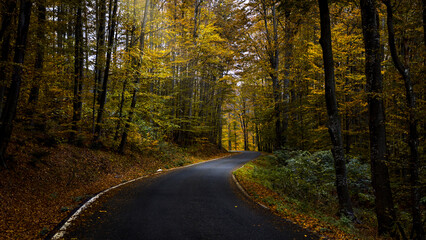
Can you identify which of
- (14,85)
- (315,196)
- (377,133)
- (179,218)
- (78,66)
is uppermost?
(78,66)

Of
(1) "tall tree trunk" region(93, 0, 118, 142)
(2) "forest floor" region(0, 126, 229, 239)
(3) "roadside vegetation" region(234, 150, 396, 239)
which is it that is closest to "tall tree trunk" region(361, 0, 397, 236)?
(3) "roadside vegetation" region(234, 150, 396, 239)

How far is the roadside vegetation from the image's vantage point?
5895mm

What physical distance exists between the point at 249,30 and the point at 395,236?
16.4m

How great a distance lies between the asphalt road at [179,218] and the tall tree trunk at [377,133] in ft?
10.5

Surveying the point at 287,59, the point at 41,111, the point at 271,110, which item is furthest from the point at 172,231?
the point at 287,59

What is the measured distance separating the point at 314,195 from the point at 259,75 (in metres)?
10.9

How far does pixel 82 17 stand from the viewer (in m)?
12.0

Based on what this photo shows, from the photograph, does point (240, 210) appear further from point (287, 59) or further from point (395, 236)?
point (287, 59)

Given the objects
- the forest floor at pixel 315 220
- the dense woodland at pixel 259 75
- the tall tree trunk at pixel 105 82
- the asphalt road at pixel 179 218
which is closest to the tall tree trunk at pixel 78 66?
the dense woodland at pixel 259 75

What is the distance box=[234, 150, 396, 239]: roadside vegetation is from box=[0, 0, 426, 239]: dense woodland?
95cm

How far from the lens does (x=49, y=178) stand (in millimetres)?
8469

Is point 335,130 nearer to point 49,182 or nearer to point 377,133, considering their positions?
point 377,133

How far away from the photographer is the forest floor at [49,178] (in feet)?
17.5

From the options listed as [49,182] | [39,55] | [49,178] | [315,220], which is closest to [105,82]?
[39,55]
